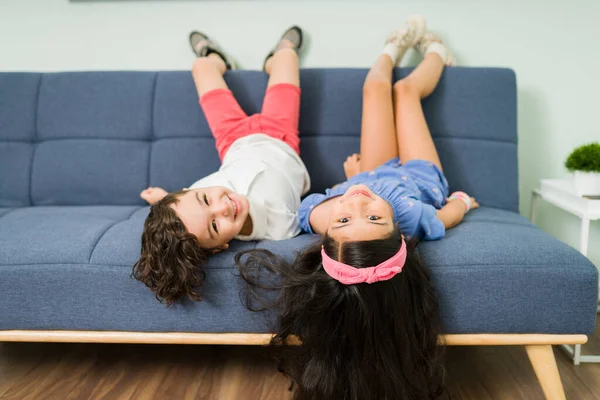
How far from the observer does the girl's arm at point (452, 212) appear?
5.04 feet

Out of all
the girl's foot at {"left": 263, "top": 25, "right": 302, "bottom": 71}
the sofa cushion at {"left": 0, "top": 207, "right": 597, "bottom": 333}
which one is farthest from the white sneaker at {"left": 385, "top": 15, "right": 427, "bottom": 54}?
the sofa cushion at {"left": 0, "top": 207, "right": 597, "bottom": 333}

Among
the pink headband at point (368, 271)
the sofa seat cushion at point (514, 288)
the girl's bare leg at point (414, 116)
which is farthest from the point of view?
the girl's bare leg at point (414, 116)

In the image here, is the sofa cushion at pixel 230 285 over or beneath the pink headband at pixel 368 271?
beneath

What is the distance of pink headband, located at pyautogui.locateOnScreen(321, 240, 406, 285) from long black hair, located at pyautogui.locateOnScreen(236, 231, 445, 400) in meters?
0.02

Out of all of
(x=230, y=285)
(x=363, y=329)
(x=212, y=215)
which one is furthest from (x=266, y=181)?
(x=363, y=329)

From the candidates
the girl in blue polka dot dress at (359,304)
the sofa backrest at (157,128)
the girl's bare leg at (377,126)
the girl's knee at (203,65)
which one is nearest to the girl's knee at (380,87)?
the girl's bare leg at (377,126)

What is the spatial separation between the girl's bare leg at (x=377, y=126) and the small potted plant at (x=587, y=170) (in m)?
0.66

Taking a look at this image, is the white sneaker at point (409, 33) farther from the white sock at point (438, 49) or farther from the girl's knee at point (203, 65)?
the girl's knee at point (203, 65)

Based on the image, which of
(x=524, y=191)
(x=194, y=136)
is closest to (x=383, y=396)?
(x=194, y=136)

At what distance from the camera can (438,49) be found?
197 cm

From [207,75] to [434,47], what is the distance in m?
0.96

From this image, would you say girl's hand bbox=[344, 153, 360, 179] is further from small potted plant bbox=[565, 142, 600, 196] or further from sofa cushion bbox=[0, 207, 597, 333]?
small potted plant bbox=[565, 142, 600, 196]

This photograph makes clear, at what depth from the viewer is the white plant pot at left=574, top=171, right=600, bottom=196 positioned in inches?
64.4

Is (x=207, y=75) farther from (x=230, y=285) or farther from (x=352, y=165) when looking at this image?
(x=230, y=285)
